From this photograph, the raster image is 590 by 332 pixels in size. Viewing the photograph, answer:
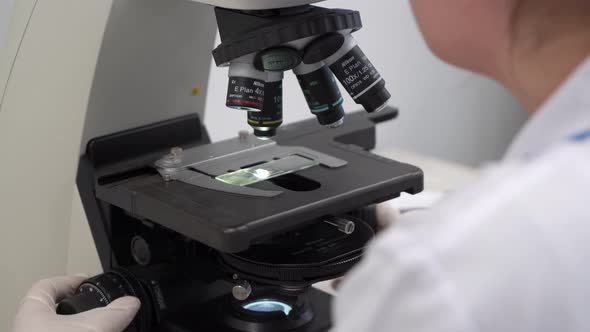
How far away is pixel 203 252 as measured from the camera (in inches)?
42.9

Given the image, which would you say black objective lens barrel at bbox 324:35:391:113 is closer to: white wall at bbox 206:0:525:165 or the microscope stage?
the microscope stage

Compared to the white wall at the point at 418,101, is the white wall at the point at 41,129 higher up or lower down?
higher up

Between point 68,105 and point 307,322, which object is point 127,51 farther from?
point 307,322

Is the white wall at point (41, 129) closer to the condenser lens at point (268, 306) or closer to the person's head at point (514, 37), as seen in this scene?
the condenser lens at point (268, 306)

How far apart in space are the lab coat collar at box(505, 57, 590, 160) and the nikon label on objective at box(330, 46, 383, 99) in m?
0.41

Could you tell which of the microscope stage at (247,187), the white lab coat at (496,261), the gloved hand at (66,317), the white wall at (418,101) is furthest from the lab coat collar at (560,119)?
the white wall at (418,101)

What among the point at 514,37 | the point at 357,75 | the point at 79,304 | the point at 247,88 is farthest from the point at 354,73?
the point at 79,304

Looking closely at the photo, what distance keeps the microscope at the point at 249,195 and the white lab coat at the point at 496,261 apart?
0.39 meters

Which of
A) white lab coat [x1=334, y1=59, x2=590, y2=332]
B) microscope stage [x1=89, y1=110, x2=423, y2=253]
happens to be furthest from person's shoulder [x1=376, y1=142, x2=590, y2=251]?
microscope stage [x1=89, y1=110, x2=423, y2=253]

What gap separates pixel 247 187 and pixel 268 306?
158 mm

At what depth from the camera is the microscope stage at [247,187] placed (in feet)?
2.93

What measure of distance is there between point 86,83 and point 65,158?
11 cm

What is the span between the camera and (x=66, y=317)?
0.95m

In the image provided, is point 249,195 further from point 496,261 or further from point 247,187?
point 496,261
